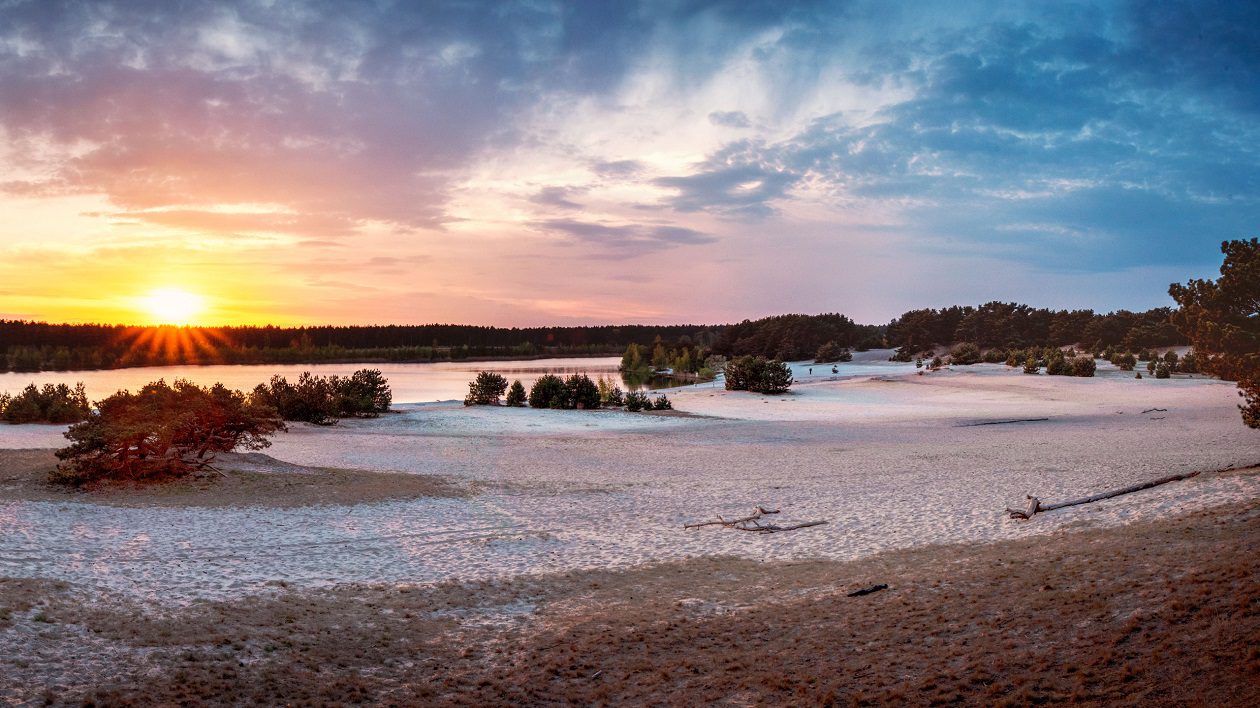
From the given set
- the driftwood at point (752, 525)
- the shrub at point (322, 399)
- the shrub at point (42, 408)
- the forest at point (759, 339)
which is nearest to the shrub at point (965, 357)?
the forest at point (759, 339)

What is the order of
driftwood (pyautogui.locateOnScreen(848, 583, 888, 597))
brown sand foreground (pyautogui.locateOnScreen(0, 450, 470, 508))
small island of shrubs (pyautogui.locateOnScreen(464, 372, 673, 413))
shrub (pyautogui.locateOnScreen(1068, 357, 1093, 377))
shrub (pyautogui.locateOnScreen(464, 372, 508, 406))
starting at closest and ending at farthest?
driftwood (pyautogui.locateOnScreen(848, 583, 888, 597))
brown sand foreground (pyautogui.locateOnScreen(0, 450, 470, 508))
small island of shrubs (pyautogui.locateOnScreen(464, 372, 673, 413))
shrub (pyautogui.locateOnScreen(464, 372, 508, 406))
shrub (pyautogui.locateOnScreen(1068, 357, 1093, 377))

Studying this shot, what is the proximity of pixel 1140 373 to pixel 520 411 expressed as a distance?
28.5 meters

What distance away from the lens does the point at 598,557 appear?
9.18 meters

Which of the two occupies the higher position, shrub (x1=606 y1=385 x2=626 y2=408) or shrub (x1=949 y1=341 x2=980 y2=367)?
shrub (x1=949 y1=341 x2=980 y2=367)

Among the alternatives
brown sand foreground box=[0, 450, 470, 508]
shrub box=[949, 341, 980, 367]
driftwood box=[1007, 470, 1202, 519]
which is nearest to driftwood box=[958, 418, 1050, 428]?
driftwood box=[1007, 470, 1202, 519]

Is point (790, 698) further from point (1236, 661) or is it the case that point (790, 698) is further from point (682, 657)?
point (1236, 661)

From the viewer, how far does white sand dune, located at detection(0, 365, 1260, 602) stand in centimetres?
855

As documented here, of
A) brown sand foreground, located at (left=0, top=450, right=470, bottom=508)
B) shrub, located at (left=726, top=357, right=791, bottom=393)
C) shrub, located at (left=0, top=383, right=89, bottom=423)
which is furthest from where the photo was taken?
shrub, located at (left=726, top=357, right=791, bottom=393)

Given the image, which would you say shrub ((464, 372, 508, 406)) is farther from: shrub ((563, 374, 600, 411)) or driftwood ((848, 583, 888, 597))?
driftwood ((848, 583, 888, 597))

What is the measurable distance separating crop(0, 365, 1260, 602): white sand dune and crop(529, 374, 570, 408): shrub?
3.64m

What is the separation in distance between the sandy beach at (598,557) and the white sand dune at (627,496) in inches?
2.7

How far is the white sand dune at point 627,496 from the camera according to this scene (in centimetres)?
855

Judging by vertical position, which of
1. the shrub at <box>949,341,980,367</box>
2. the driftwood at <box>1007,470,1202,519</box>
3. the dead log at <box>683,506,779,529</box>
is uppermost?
the shrub at <box>949,341,980,367</box>

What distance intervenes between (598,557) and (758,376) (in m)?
26.5
